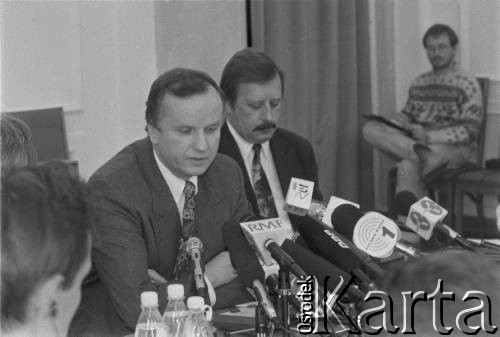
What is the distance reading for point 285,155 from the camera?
3004mm

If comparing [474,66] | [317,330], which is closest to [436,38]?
[474,66]

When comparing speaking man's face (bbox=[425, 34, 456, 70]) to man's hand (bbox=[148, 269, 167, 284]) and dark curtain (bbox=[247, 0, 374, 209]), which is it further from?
man's hand (bbox=[148, 269, 167, 284])

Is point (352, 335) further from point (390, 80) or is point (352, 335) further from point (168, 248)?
point (390, 80)

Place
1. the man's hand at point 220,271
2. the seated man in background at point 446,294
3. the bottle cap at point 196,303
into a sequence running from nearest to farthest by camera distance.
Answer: the seated man in background at point 446,294 < the bottle cap at point 196,303 < the man's hand at point 220,271

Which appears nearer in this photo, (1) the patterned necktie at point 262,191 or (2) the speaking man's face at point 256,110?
(1) the patterned necktie at point 262,191

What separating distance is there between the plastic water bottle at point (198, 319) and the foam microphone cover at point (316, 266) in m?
0.21

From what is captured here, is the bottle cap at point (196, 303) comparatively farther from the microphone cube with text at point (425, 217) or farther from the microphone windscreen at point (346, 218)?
the microphone cube with text at point (425, 217)

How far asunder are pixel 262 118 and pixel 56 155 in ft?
2.95

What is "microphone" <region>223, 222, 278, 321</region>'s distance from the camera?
1.81m

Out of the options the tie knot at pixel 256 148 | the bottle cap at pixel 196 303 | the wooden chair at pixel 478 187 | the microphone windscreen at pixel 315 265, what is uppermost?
the tie knot at pixel 256 148

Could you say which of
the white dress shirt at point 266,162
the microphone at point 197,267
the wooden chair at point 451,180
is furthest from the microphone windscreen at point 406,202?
the microphone at point 197,267

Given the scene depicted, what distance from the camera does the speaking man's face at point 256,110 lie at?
9.83ft

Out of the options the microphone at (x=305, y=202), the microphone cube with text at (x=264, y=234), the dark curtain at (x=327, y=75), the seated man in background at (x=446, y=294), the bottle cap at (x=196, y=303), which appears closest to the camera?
the seated man in background at (x=446, y=294)

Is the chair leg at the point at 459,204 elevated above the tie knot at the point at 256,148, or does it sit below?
below
